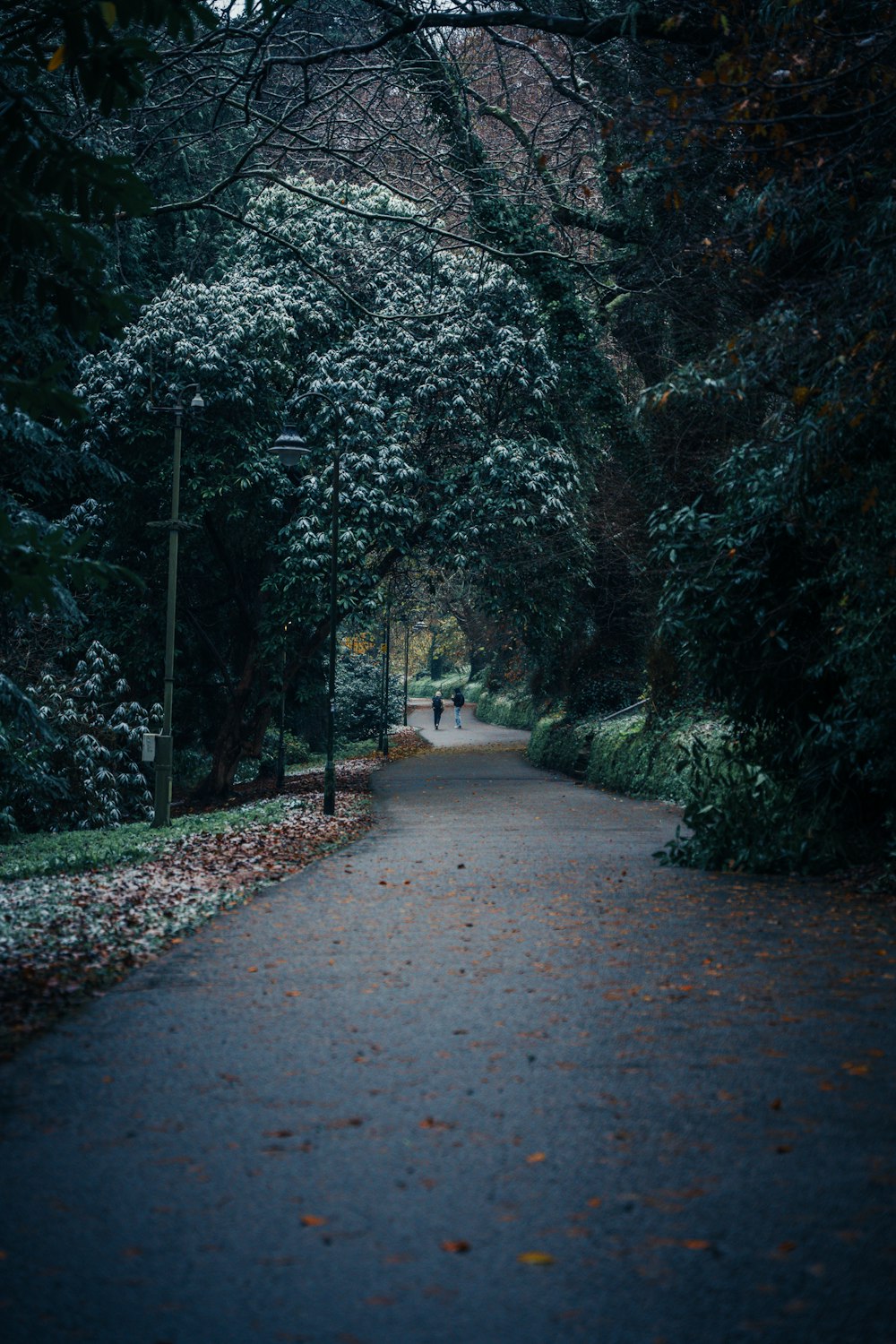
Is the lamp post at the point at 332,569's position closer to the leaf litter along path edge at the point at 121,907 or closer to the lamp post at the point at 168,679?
the leaf litter along path edge at the point at 121,907

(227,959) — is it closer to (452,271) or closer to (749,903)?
(749,903)

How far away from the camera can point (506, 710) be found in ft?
197

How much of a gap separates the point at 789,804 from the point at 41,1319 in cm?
1055

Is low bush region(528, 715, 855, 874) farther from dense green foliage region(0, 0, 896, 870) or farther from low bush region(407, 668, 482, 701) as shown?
low bush region(407, 668, 482, 701)

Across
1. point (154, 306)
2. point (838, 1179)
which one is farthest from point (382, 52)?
point (838, 1179)

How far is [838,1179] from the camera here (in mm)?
4383

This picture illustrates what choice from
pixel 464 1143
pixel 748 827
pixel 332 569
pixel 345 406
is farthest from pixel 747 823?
pixel 345 406

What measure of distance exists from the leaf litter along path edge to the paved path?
0.38 m

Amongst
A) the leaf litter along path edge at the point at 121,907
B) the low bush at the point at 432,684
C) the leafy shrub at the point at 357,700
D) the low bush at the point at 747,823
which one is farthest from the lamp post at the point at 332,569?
the low bush at the point at 432,684

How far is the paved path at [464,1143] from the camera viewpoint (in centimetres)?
349

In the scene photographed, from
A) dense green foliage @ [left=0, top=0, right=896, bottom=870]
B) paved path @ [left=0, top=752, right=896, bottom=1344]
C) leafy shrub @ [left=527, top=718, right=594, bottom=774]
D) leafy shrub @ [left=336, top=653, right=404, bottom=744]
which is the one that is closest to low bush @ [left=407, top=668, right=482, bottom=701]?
leafy shrub @ [left=336, top=653, right=404, bottom=744]

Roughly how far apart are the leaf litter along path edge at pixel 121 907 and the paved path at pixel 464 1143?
38cm

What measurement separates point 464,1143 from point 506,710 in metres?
55.4

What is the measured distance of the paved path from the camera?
3.49m
